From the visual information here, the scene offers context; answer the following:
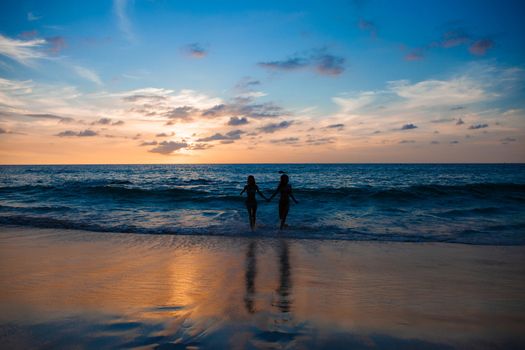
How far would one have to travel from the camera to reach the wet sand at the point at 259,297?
11.7ft

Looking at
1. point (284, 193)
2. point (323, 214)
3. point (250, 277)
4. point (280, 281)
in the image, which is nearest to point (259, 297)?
point (280, 281)

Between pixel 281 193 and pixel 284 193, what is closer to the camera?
pixel 284 193

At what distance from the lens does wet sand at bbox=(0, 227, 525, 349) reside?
11.7ft

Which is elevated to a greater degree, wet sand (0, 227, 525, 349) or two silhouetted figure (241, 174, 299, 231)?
two silhouetted figure (241, 174, 299, 231)

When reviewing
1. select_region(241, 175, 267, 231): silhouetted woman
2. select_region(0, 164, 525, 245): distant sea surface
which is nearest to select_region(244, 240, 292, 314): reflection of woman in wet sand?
select_region(0, 164, 525, 245): distant sea surface

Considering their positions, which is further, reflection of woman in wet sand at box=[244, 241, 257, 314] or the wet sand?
reflection of woman in wet sand at box=[244, 241, 257, 314]

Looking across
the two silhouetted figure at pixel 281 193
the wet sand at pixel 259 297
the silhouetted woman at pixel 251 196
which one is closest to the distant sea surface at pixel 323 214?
the silhouetted woman at pixel 251 196

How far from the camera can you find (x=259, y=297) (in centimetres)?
490

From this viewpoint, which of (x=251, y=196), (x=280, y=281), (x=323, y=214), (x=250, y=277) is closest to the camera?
(x=280, y=281)

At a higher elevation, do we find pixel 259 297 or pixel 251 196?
pixel 251 196

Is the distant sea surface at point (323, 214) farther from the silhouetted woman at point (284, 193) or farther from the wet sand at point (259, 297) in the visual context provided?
the wet sand at point (259, 297)

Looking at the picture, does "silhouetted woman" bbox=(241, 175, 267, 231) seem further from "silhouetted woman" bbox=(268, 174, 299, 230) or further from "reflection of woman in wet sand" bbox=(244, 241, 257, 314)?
"reflection of woman in wet sand" bbox=(244, 241, 257, 314)

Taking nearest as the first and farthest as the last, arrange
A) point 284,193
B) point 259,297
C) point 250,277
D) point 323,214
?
point 259,297
point 250,277
point 284,193
point 323,214

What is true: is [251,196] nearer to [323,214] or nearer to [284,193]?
[284,193]
